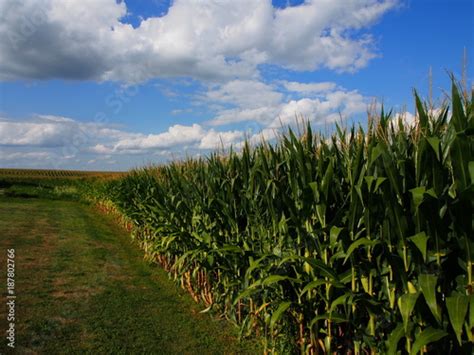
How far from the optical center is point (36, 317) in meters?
5.55

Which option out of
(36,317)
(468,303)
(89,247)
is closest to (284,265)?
(468,303)

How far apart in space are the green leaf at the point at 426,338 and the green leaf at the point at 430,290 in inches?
2.9

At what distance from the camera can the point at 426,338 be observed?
2.39 meters

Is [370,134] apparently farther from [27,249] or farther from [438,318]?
[27,249]

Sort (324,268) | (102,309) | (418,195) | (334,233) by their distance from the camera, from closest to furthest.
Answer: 1. (418,195)
2. (334,233)
3. (324,268)
4. (102,309)

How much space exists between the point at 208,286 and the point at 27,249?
6627mm

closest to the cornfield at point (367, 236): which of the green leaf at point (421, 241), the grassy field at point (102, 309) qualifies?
the green leaf at point (421, 241)

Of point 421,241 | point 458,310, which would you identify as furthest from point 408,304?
point 421,241

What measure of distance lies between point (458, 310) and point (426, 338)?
11.6 inches

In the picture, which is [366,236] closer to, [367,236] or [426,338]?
[367,236]

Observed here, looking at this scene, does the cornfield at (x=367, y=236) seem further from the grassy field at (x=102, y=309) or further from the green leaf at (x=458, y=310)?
the grassy field at (x=102, y=309)

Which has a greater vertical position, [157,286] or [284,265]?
[284,265]

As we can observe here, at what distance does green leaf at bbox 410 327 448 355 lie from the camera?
2373 millimetres

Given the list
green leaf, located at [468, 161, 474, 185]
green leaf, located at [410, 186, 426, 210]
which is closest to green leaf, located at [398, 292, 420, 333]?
green leaf, located at [410, 186, 426, 210]
